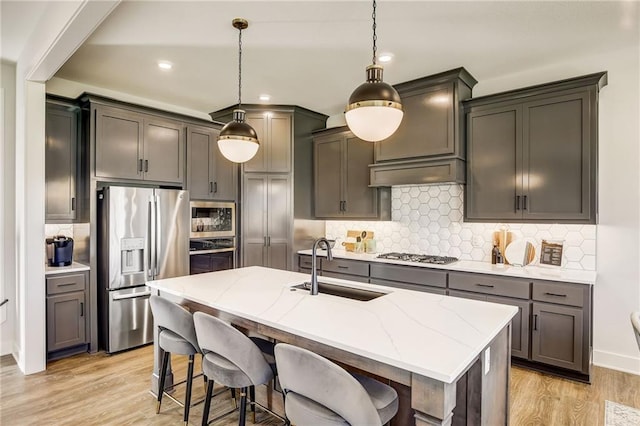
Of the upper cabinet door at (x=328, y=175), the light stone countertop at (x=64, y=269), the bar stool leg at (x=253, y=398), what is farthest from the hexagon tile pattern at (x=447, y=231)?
the light stone countertop at (x=64, y=269)

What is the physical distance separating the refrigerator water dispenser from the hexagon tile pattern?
2603 mm

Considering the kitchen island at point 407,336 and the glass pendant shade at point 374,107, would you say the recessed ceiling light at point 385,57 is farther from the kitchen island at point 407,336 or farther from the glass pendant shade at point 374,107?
the kitchen island at point 407,336

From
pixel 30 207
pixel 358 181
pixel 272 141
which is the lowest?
pixel 30 207

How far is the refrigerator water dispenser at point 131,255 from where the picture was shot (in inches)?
142

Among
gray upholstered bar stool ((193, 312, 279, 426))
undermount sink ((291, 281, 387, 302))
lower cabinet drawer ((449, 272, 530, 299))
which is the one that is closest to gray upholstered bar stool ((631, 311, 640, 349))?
undermount sink ((291, 281, 387, 302))

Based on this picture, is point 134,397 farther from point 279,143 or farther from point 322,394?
point 279,143

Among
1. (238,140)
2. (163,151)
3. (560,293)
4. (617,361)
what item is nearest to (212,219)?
(163,151)

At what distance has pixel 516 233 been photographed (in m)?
3.63

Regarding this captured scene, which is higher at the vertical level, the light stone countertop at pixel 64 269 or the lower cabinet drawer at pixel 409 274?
the light stone countertop at pixel 64 269

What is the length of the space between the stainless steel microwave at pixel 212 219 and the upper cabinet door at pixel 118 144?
0.74 meters

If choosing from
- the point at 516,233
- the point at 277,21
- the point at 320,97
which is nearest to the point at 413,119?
the point at 320,97

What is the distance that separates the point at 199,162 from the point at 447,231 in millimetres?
3006

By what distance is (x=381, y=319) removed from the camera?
68.9 inches

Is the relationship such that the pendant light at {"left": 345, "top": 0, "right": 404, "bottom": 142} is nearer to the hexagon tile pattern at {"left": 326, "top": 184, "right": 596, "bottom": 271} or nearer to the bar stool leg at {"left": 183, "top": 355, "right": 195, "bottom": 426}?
the bar stool leg at {"left": 183, "top": 355, "right": 195, "bottom": 426}
